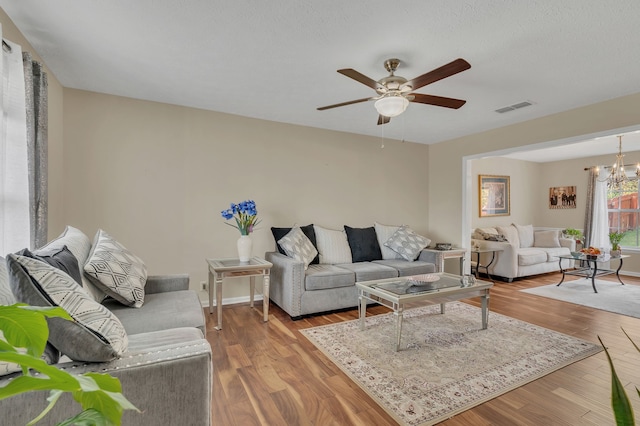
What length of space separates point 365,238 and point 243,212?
6.18 feet

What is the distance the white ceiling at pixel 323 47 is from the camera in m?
1.94

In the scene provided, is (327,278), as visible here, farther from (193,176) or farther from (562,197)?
(562,197)

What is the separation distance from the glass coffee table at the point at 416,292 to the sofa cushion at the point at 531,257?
2.93m

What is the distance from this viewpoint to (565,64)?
2592mm

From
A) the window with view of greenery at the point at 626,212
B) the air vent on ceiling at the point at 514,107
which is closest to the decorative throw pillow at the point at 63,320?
the air vent on ceiling at the point at 514,107

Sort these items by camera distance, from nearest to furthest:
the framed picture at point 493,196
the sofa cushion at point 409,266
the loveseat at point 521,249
A: the sofa cushion at point 409,266
the loveseat at point 521,249
the framed picture at point 493,196

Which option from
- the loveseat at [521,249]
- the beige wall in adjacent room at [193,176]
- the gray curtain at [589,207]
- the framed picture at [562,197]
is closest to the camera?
the beige wall in adjacent room at [193,176]

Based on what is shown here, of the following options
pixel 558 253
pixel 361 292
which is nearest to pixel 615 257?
pixel 558 253

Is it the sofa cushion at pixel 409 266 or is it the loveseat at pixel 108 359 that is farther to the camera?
the sofa cushion at pixel 409 266

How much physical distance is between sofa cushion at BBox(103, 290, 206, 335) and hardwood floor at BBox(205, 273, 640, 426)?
53 cm

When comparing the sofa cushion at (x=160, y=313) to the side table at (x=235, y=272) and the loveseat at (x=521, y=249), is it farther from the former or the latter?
the loveseat at (x=521, y=249)

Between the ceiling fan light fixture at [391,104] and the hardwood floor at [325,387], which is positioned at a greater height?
the ceiling fan light fixture at [391,104]

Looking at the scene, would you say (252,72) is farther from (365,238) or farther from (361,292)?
(365,238)

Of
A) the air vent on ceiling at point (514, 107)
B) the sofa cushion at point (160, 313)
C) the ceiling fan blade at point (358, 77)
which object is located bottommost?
the sofa cushion at point (160, 313)
